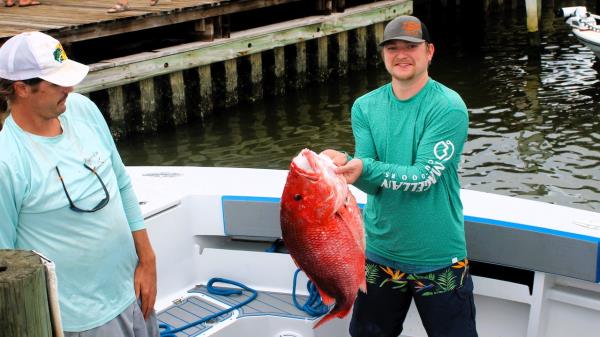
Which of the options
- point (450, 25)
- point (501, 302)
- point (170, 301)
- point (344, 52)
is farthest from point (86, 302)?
point (450, 25)

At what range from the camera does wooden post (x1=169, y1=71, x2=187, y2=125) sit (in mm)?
12724

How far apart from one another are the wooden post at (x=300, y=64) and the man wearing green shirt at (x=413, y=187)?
11.7 m

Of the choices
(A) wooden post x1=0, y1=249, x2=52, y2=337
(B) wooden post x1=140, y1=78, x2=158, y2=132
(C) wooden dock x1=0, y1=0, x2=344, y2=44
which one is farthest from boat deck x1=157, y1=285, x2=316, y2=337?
(B) wooden post x1=140, y1=78, x2=158, y2=132

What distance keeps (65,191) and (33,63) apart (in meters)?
0.42

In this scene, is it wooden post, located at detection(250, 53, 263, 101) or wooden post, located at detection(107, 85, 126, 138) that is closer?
wooden post, located at detection(107, 85, 126, 138)

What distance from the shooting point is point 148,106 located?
12602mm

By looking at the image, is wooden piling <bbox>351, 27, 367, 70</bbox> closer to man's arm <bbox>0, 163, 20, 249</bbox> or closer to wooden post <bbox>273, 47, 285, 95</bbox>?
wooden post <bbox>273, 47, 285, 95</bbox>

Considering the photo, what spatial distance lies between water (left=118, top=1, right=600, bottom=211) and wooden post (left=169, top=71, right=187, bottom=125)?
0.72 ft

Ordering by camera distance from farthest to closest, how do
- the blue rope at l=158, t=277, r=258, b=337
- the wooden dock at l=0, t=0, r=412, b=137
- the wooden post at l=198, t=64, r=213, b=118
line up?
1. the wooden post at l=198, t=64, r=213, b=118
2. the wooden dock at l=0, t=0, r=412, b=137
3. the blue rope at l=158, t=277, r=258, b=337

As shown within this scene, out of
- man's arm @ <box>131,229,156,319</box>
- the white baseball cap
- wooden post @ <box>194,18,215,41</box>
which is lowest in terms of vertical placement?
man's arm @ <box>131,229,156,319</box>

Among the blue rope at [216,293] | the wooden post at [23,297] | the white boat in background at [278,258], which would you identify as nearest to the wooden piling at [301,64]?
the white boat in background at [278,258]

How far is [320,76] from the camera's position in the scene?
15.7m

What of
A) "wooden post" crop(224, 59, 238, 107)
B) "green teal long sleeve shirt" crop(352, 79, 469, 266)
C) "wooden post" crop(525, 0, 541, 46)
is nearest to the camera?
"green teal long sleeve shirt" crop(352, 79, 469, 266)

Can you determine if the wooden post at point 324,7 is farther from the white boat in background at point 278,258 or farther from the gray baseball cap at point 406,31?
the gray baseball cap at point 406,31
